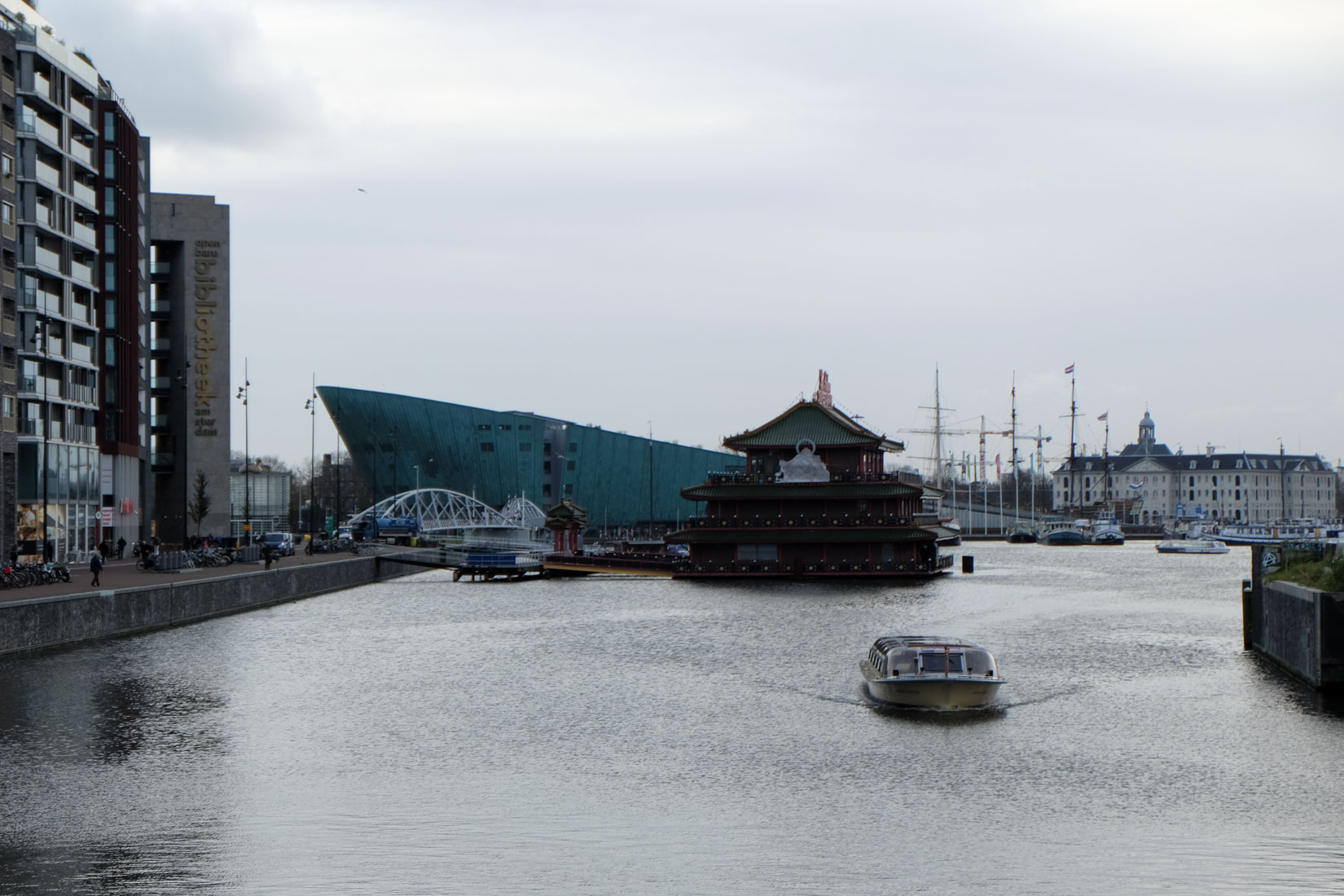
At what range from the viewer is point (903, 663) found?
40.5 m

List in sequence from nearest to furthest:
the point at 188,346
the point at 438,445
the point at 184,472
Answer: the point at 184,472 < the point at 188,346 < the point at 438,445

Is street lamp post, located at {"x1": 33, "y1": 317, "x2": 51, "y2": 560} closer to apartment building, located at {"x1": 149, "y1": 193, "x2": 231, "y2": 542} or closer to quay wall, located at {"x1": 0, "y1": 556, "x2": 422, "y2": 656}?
quay wall, located at {"x1": 0, "y1": 556, "x2": 422, "y2": 656}

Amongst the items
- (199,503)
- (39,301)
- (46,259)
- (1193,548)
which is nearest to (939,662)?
(39,301)

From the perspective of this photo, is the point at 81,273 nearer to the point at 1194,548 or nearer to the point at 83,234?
the point at 83,234

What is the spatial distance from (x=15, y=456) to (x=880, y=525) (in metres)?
56.1

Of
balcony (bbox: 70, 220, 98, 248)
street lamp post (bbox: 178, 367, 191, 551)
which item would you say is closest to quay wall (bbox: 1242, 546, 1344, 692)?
balcony (bbox: 70, 220, 98, 248)

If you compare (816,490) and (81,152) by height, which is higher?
(81,152)

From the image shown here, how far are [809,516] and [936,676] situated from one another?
63096mm

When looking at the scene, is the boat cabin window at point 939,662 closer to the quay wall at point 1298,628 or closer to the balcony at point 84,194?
the quay wall at point 1298,628

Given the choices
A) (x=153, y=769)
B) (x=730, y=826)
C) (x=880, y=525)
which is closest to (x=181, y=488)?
(x=880, y=525)

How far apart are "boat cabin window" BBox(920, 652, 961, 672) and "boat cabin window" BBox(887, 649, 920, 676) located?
0.69ft

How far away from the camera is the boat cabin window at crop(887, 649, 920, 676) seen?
40219mm

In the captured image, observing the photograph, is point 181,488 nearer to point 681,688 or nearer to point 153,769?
point 681,688

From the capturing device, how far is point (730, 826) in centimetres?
2566
